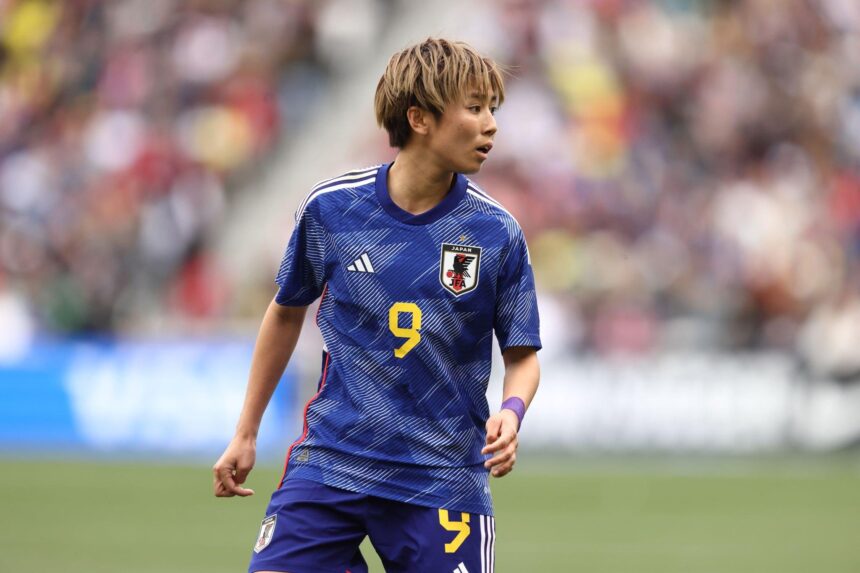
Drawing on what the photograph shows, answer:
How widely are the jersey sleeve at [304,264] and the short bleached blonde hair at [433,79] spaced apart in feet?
1.21

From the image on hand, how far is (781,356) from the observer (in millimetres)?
16016

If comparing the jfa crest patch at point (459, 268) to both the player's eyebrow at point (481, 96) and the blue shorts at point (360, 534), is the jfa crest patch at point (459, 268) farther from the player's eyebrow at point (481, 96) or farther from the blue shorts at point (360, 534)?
the blue shorts at point (360, 534)

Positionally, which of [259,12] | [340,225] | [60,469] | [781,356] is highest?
[259,12]

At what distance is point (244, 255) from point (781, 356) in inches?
279

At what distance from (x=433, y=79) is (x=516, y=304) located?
0.73m

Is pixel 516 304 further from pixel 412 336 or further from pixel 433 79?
pixel 433 79

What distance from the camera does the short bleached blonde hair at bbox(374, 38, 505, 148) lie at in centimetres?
486

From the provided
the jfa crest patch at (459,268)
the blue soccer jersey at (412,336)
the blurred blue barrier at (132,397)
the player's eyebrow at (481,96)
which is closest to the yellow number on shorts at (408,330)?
the blue soccer jersey at (412,336)

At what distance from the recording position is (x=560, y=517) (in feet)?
41.0

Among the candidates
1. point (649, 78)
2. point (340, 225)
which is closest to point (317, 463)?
point (340, 225)

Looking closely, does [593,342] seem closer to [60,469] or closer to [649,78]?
[649,78]

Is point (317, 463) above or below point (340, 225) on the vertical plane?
below

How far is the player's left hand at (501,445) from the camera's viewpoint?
4461 mm

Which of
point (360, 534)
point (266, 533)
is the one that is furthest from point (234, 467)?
point (360, 534)
